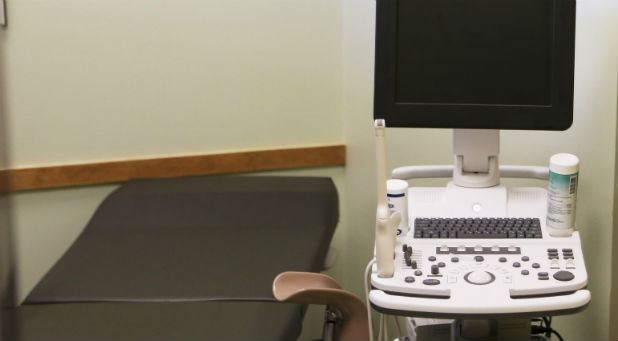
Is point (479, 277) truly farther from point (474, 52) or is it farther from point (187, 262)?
point (187, 262)

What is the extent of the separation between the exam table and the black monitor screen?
610mm

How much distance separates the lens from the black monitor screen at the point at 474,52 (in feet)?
5.06

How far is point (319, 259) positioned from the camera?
2.00 meters

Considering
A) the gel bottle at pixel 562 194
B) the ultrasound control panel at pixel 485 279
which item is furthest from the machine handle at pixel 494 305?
the gel bottle at pixel 562 194

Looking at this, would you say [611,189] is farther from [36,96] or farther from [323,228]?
[36,96]

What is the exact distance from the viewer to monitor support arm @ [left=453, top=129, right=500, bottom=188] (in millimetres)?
1638

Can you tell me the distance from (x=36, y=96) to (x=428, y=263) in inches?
63.6

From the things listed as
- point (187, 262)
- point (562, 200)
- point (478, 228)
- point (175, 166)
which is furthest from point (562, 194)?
point (175, 166)

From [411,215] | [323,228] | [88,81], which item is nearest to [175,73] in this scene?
[88,81]

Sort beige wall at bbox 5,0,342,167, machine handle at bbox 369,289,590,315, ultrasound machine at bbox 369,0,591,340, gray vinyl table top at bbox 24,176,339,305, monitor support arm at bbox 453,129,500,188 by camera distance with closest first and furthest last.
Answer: machine handle at bbox 369,289,590,315 < ultrasound machine at bbox 369,0,591,340 < monitor support arm at bbox 453,129,500,188 < gray vinyl table top at bbox 24,176,339,305 < beige wall at bbox 5,0,342,167

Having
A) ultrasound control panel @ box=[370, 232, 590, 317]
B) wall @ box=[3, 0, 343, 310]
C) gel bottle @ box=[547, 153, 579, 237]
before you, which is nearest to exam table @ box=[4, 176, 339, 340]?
wall @ box=[3, 0, 343, 310]

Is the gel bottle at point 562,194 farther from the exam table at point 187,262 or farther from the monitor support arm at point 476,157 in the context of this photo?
the exam table at point 187,262

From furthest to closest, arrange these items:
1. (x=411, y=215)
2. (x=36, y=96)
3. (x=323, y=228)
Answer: (x=36, y=96)
(x=323, y=228)
(x=411, y=215)

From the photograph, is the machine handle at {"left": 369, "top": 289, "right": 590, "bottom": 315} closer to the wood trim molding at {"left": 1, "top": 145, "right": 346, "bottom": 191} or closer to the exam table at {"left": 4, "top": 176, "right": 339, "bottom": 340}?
the exam table at {"left": 4, "top": 176, "right": 339, "bottom": 340}
